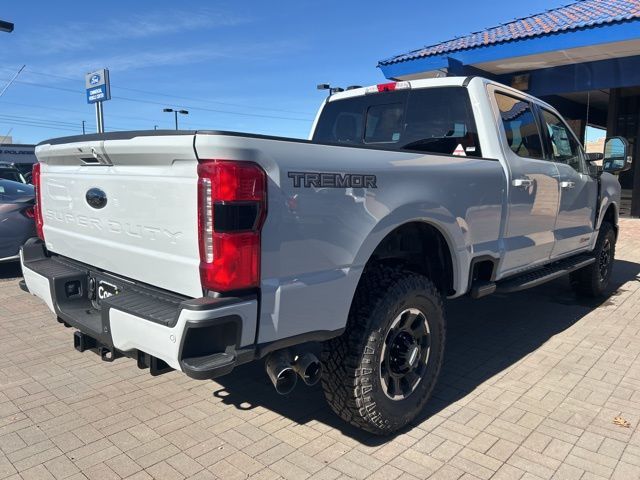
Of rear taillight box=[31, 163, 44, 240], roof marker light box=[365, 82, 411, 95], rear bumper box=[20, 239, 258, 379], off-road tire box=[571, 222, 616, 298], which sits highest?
roof marker light box=[365, 82, 411, 95]

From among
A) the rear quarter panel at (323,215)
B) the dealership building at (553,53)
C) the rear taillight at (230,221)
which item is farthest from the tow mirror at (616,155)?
the dealership building at (553,53)

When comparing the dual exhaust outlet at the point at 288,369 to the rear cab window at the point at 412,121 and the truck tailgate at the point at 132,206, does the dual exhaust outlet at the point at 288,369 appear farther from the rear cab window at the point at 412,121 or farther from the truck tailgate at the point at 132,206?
the rear cab window at the point at 412,121

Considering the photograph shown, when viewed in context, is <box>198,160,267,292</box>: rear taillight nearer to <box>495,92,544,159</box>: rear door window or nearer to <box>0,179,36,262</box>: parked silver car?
<box>495,92,544,159</box>: rear door window

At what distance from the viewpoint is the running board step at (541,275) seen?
3.92 m

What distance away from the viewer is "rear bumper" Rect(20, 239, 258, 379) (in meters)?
2.07

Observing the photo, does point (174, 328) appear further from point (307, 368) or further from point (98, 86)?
point (98, 86)

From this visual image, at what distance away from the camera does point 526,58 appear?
1200cm

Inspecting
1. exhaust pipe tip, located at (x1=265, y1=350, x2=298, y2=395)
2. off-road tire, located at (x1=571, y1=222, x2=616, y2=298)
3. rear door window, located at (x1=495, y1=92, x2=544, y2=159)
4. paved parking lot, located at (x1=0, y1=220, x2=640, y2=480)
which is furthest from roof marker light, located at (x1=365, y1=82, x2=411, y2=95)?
off-road tire, located at (x1=571, y1=222, x2=616, y2=298)

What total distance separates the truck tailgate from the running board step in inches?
98.1

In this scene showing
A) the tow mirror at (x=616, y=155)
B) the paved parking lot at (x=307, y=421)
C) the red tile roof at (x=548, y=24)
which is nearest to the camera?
the paved parking lot at (x=307, y=421)

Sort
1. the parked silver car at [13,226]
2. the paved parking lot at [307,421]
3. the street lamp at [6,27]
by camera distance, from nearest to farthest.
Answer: the paved parking lot at [307,421], the parked silver car at [13,226], the street lamp at [6,27]

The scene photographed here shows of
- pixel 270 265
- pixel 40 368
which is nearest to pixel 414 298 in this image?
pixel 270 265

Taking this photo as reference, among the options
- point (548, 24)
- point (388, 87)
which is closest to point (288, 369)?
point (388, 87)

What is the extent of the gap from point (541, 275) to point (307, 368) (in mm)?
2713
